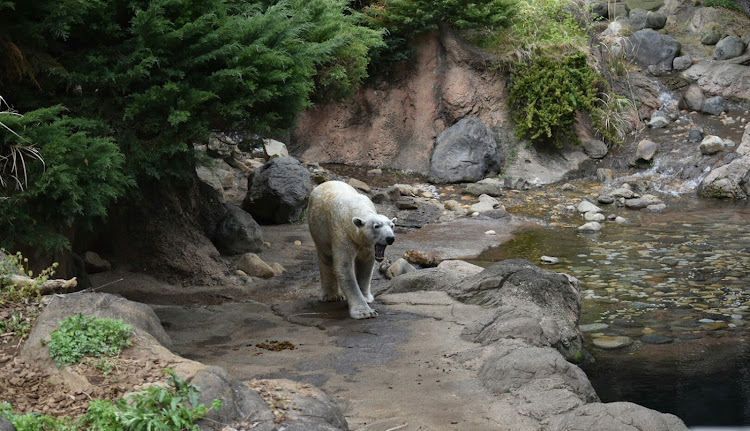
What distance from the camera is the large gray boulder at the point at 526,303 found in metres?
6.86

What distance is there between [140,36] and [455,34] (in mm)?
12279

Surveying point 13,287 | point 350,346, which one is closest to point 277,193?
point 350,346

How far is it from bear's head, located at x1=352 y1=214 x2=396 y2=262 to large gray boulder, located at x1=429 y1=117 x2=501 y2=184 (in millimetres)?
10030

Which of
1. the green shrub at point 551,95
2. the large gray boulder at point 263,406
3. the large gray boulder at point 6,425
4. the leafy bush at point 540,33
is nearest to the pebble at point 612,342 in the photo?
the large gray boulder at point 263,406

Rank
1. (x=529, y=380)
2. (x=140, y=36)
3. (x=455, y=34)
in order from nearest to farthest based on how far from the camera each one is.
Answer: (x=529, y=380) → (x=140, y=36) → (x=455, y=34)

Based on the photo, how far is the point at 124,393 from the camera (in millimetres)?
4148

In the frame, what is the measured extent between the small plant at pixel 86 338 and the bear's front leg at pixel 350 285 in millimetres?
3399

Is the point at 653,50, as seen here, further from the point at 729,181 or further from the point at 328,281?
the point at 328,281

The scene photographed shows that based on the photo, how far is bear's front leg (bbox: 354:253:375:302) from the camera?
27.1 ft

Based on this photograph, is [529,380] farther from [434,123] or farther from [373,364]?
[434,123]

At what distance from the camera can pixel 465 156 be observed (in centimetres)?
1775

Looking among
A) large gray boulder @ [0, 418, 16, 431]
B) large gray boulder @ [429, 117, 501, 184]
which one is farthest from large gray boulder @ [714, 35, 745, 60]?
large gray boulder @ [0, 418, 16, 431]

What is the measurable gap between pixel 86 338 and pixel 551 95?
15139 millimetres

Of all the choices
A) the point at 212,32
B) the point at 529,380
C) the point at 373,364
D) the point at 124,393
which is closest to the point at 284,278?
the point at 212,32
